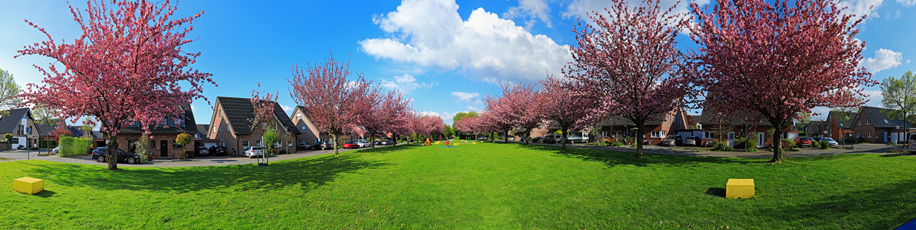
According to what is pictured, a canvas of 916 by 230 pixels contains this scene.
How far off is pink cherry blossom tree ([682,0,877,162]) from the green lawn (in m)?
3.27

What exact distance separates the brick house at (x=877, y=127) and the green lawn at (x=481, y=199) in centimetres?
6338

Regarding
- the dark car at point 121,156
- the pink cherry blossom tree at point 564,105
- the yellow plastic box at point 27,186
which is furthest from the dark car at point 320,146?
the yellow plastic box at point 27,186

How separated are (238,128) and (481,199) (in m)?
42.7

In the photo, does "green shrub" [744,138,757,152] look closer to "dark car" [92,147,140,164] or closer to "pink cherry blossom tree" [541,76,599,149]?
"pink cherry blossom tree" [541,76,599,149]

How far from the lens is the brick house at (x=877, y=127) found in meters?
55.8

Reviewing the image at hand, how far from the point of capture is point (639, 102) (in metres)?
21.6

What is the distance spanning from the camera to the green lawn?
903cm

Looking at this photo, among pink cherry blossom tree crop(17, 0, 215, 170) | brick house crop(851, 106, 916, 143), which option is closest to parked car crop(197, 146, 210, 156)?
pink cherry blossom tree crop(17, 0, 215, 170)

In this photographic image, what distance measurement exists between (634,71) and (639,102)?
1.94 metres

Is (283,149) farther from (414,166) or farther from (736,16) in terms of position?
(736,16)

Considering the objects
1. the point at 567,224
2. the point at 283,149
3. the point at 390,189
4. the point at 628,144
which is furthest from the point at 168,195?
the point at 628,144

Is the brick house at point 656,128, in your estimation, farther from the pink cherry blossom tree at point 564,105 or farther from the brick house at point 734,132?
the pink cherry blossom tree at point 564,105

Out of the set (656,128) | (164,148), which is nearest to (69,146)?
(164,148)

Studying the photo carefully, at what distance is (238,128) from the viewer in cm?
4416
